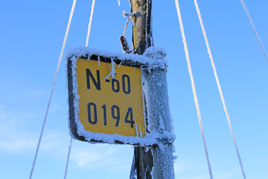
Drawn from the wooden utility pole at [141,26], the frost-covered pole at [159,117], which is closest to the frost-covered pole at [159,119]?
the frost-covered pole at [159,117]

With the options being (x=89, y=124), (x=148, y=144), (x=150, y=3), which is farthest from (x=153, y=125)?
(x=150, y=3)

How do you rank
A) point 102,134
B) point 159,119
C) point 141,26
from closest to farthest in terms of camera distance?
point 102,134, point 159,119, point 141,26

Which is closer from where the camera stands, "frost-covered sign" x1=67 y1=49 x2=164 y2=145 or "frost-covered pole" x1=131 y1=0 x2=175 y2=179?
"frost-covered sign" x1=67 y1=49 x2=164 y2=145

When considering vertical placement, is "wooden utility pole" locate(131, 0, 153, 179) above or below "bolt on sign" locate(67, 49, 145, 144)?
above

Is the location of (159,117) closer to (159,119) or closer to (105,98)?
(159,119)

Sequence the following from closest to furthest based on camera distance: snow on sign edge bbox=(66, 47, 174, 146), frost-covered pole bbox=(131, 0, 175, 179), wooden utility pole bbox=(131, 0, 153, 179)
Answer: snow on sign edge bbox=(66, 47, 174, 146) < frost-covered pole bbox=(131, 0, 175, 179) < wooden utility pole bbox=(131, 0, 153, 179)

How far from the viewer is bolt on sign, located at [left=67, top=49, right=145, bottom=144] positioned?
1838 mm

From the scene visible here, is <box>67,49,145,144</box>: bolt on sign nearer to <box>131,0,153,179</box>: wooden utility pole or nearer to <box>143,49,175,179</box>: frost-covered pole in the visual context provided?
<box>143,49,175,179</box>: frost-covered pole

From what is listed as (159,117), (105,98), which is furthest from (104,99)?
(159,117)

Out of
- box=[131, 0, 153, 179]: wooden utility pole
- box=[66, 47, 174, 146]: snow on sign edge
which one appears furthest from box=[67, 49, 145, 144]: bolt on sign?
box=[131, 0, 153, 179]: wooden utility pole

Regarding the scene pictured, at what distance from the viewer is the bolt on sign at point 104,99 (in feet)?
6.03

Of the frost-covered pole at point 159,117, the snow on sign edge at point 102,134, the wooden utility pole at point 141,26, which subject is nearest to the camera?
the snow on sign edge at point 102,134

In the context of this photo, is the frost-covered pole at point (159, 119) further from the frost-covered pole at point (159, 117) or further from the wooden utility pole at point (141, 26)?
the wooden utility pole at point (141, 26)

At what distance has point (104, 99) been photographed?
6.32 feet
